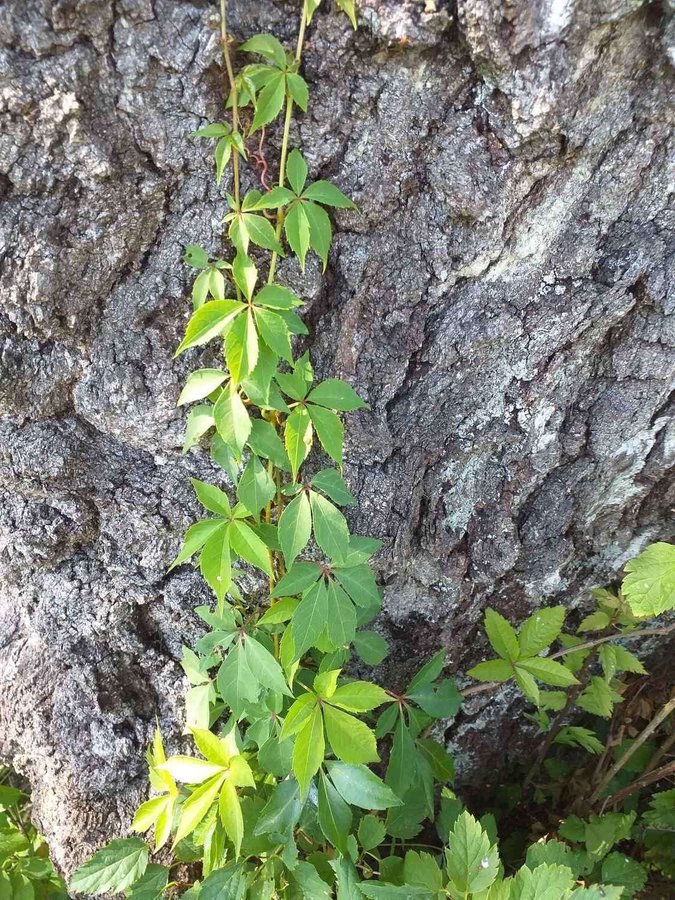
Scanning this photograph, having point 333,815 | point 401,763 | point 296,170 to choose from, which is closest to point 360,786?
point 333,815

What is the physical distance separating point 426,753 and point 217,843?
1.53 ft

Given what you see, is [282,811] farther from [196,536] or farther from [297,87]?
[297,87]

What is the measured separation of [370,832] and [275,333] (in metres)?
0.94

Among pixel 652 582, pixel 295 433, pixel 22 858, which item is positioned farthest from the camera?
pixel 22 858

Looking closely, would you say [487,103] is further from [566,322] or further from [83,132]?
[83,132]

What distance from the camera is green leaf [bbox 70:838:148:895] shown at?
1148 mm

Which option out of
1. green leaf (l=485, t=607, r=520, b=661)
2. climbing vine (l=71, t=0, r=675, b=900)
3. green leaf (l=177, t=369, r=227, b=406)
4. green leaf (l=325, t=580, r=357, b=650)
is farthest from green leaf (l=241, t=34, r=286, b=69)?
green leaf (l=485, t=607, r=520, b=661)

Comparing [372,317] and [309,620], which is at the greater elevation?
[372,317]

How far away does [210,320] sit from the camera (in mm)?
857

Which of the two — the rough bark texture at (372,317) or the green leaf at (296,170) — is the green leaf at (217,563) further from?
the green leaf at (296,170)

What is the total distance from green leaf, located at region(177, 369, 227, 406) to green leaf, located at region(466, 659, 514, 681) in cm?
75

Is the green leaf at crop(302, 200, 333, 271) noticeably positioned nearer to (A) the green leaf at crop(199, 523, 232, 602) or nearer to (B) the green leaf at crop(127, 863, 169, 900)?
(A) the green leaf at crop(199, 523, 232, 602)

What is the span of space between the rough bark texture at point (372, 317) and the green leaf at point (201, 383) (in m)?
0.10

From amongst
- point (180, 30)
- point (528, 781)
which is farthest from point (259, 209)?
point (528, 781)
